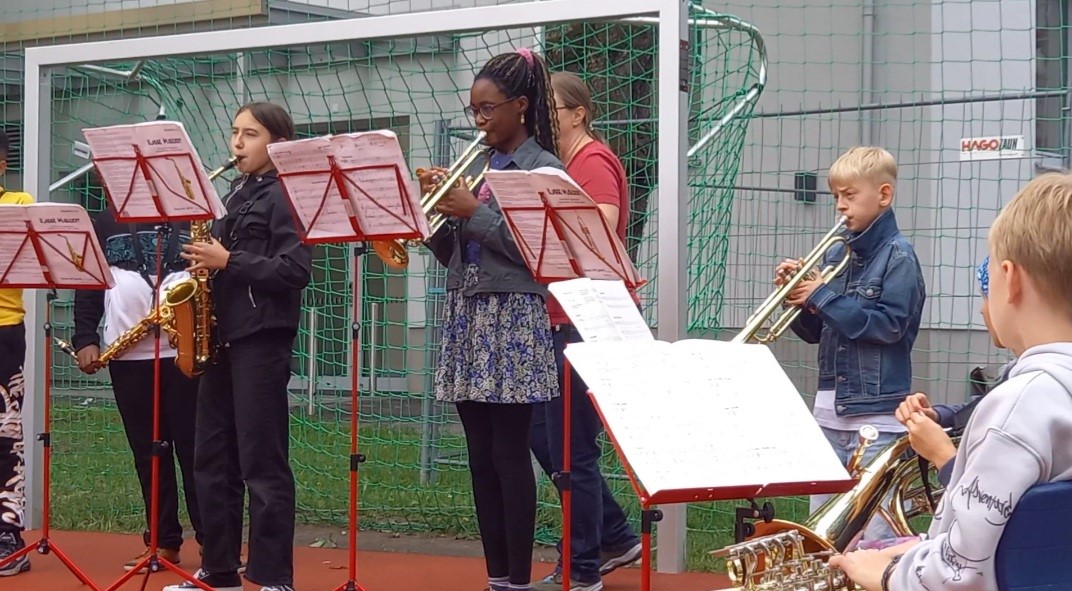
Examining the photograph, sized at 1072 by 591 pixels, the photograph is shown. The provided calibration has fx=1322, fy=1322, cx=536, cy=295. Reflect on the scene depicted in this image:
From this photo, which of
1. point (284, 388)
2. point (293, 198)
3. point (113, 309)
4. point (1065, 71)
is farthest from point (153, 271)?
point (1065, 71)

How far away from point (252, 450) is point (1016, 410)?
9.68 feet

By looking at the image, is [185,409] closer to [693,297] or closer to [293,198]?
[293,198]

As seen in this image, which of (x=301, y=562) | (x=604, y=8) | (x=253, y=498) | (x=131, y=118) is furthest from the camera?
(x=131, y=118)

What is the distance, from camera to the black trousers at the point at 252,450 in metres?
4.46

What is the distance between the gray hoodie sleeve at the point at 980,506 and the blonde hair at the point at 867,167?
210 centimetres

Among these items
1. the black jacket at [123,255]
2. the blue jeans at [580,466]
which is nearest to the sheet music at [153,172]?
the black jacket at [123,255]

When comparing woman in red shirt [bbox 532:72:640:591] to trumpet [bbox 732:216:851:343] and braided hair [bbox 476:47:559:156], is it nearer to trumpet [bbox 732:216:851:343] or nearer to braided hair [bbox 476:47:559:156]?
braided hair [bbox 476:47:559:156]

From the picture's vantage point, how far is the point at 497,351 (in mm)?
4230

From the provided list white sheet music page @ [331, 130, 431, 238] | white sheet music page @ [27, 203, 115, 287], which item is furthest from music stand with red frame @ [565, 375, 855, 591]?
white sheet music page @ [27, 203, 115, 287]

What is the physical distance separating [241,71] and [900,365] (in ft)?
A: 13.3

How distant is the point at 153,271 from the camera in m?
5.42

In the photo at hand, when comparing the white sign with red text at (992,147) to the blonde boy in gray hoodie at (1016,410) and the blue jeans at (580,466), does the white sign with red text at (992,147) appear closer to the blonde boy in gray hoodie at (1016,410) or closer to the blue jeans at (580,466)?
the blue jeans at (580,466)

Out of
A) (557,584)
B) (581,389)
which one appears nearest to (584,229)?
(581,389)

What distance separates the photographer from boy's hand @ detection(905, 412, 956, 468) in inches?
100
